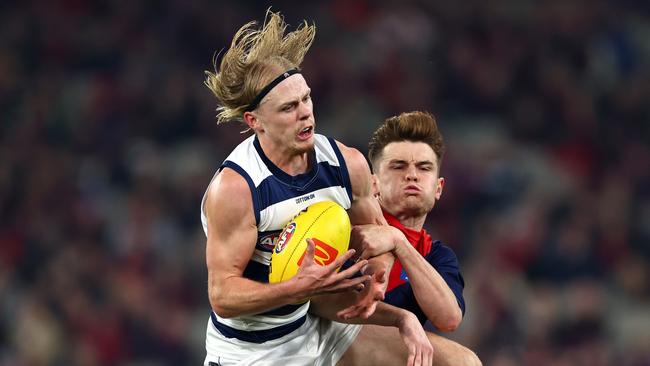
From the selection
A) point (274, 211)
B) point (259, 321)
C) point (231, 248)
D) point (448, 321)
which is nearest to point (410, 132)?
point (448, 321)

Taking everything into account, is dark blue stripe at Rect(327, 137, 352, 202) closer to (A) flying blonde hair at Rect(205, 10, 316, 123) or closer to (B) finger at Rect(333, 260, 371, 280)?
(A) flying blonde hair at Rect(205, 10, 316, 123)

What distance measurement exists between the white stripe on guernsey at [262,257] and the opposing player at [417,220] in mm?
548

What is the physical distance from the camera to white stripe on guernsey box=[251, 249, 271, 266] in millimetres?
4516

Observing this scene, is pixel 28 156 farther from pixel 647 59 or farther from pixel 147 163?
pixel 647 59

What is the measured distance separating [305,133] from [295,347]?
1067mm

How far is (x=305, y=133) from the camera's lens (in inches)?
176

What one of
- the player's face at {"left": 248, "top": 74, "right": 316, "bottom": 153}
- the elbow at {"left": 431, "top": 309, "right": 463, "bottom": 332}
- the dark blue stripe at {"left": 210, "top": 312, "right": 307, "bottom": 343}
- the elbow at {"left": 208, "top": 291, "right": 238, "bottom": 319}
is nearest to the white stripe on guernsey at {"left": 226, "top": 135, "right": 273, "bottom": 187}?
the player's face at {"left": 248, "top": 74, "right": 316, "bottom": 153}

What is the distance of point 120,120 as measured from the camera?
34.3 feet

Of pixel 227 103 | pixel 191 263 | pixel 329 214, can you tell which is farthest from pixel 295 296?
pixel 191 263

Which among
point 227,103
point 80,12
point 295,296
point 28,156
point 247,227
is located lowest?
point 295,296

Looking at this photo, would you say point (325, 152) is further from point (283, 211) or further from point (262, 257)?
point (262, 257)

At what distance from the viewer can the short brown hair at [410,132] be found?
17.3 ft

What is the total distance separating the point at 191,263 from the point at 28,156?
85.9 inches

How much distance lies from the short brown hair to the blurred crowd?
11.2 feet
